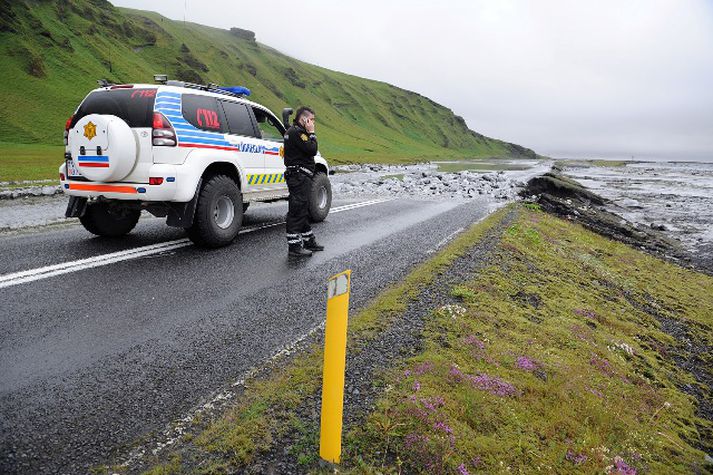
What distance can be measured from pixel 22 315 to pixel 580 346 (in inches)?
Answer: 238

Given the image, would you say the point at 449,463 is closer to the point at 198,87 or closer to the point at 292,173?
the point at 292,173

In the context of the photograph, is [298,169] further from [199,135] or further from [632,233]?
[632,233]

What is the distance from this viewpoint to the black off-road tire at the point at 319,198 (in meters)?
10.3

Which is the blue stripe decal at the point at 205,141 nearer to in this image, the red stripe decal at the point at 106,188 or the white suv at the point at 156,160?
the white suv at the point at 156,160

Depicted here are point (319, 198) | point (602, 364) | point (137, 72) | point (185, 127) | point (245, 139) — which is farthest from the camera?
point (137, 72)

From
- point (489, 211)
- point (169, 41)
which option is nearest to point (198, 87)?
point (489, 211)

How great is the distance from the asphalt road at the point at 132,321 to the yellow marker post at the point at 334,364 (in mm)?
1148

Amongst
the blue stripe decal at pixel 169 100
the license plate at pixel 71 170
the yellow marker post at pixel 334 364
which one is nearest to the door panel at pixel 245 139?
the blue stripe decal at pixel 169 100

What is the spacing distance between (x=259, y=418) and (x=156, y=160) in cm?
484

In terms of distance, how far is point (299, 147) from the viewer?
23.6 feet

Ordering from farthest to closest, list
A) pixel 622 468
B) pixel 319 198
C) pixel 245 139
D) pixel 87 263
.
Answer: pixel 319 198 < pixel 245 139 < pixel 87 263 < pixel 622 468

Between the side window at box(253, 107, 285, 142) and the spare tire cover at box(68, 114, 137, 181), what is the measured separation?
3006mm

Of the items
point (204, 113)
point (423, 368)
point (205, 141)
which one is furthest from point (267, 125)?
point (423, 368)

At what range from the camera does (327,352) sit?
257 cm
